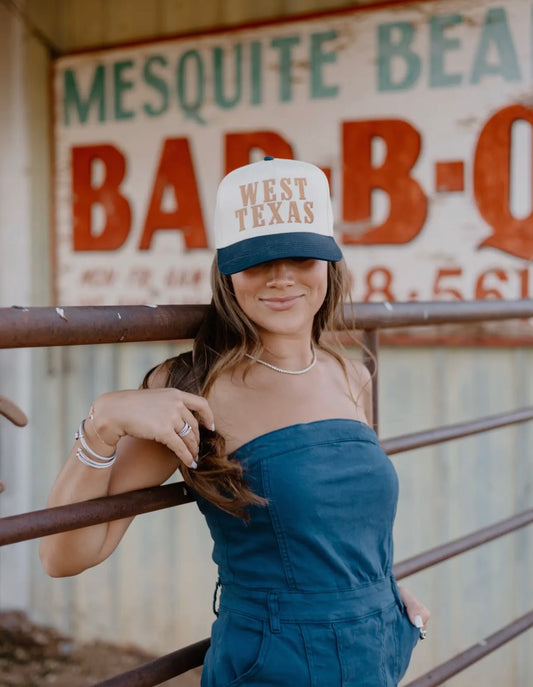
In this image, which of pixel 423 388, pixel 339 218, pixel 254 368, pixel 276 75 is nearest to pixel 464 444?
pixel 423 388

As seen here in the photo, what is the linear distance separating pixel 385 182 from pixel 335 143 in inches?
9.9

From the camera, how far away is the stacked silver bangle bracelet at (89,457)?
3.63ft

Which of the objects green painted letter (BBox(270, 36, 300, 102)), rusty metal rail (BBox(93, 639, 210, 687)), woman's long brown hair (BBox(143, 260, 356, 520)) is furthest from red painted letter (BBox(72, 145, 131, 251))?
rusty metal rail (BBox(93, 639, 210, 687))

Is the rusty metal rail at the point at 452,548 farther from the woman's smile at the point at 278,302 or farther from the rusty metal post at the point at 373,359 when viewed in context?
the woman's smile at the point at 278,302

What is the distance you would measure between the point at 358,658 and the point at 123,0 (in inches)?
130

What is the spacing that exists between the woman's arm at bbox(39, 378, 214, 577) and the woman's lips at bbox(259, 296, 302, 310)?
22 cm

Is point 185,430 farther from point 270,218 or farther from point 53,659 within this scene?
point 53,659

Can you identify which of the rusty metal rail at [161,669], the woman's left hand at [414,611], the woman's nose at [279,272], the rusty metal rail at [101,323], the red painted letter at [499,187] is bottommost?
the rusty metal rail at [161,669]

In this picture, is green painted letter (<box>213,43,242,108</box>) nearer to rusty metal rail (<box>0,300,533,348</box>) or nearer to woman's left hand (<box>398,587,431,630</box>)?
rusty metal rail (<box>0,300,533,348</box>)

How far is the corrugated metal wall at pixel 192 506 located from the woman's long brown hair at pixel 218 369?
215cm

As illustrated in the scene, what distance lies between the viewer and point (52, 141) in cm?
397

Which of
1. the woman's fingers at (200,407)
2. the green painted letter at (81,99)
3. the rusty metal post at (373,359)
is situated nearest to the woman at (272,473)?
the woman's fingers at (200,407)

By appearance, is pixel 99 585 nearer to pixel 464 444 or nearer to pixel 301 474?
pixel 464 444

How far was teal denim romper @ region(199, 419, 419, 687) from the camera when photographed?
1.22 m
